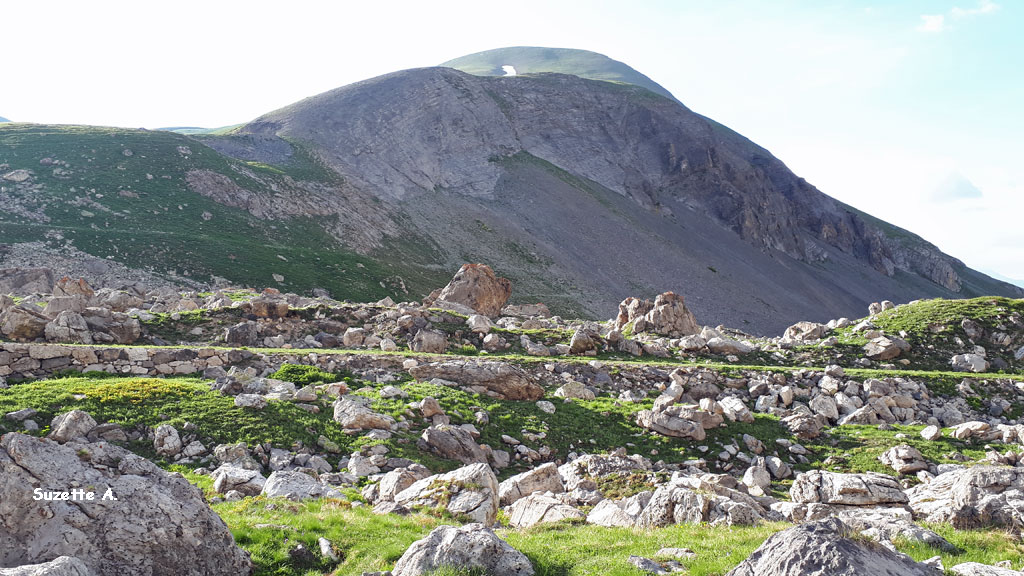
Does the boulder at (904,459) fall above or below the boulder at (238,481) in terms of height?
above

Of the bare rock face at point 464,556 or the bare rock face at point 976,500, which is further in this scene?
the bare rock face at point 976,500

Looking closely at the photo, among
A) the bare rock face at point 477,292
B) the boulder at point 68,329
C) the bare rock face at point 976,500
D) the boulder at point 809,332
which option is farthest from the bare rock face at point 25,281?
the boulder at point 809,332

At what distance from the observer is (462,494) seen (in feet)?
40.2

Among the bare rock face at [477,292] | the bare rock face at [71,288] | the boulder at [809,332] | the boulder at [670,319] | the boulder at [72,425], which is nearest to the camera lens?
the boulder at [72,425]

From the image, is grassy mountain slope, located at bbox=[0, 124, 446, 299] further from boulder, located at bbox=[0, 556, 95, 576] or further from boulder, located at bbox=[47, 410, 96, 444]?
boulder, located at bbox=[0, 556, 95, 576]

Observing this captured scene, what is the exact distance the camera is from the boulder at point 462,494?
11891 millimetres

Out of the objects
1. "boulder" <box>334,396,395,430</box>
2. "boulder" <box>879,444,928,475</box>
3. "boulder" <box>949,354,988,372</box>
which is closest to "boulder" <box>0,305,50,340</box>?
"boulder" <box>334,396,395,430</box>

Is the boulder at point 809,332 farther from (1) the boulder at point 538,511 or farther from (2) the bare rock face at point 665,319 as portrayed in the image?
(1) the boulder at point 538,511

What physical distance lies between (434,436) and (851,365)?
25329 millimetres

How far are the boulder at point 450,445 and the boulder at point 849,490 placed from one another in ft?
28.8

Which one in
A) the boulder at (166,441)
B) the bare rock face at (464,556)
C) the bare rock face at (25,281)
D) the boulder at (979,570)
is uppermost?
the boulder at (979,570)

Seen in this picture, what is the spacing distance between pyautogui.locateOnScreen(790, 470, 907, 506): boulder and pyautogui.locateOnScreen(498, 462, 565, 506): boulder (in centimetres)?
603

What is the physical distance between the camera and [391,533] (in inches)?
401

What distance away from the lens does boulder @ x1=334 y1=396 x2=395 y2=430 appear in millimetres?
17844
